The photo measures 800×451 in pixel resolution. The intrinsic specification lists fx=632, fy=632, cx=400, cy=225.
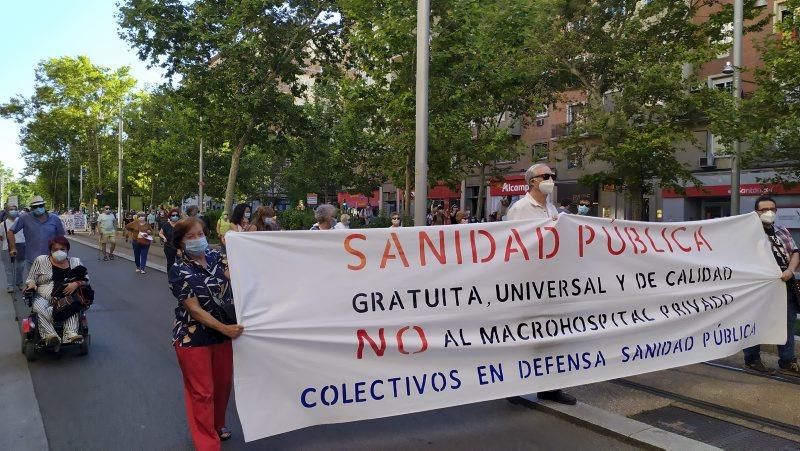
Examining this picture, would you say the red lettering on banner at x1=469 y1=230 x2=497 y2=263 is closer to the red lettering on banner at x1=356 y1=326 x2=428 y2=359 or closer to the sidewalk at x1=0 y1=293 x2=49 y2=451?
the red lettering on banner at x1=356 y1=326 x2=428 y2=359

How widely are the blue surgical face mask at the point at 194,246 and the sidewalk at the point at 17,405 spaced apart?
1934mm

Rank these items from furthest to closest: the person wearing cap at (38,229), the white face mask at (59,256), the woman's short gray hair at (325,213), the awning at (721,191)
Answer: the awning at (721,191) → the person wearing cap at (38,229) → the woman's short gray hair at (325,213) → the white face mask at (59,256)

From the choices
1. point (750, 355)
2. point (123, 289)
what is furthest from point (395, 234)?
point (123, 289)

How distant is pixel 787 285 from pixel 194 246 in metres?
5.61

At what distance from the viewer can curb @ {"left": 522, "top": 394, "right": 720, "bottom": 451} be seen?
431cm

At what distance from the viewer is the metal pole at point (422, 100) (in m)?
10.7

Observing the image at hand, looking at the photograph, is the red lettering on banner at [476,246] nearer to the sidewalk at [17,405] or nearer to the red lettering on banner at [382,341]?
the red lettering on banner at [382,341]

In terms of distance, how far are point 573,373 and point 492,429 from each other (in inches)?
30.0

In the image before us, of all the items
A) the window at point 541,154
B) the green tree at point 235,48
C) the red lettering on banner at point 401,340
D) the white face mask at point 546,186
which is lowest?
the red lettering on banner at point 401,340

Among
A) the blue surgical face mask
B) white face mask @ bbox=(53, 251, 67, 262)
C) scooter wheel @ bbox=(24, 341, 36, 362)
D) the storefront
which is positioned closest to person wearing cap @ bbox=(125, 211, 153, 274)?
scooter wheel @ bbox=(24, 341, 36, 362)

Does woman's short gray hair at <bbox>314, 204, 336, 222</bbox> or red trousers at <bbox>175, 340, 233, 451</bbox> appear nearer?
red trousers at <bbox>175, 340, 233, 451</bbox>

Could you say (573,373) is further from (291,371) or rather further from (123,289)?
(123,289)

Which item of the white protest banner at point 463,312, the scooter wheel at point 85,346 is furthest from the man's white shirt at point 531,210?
the scooter wheel at point 85,346

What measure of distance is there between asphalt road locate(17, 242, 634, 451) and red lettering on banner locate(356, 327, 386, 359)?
2.54ft
